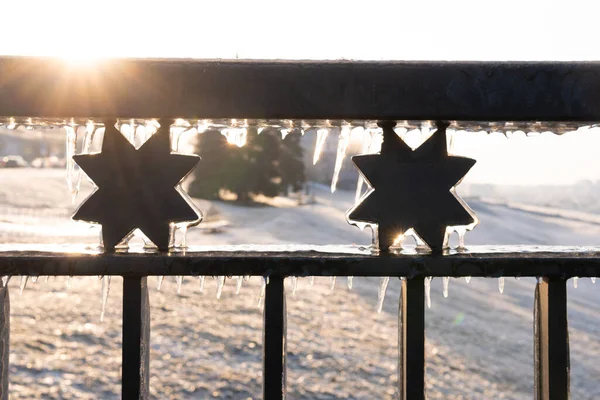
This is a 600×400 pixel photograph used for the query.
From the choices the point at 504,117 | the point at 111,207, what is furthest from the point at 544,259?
the point at 111,207

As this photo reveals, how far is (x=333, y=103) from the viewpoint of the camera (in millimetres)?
1074

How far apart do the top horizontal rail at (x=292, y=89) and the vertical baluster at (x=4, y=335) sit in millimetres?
427

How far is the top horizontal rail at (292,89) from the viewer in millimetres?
1065

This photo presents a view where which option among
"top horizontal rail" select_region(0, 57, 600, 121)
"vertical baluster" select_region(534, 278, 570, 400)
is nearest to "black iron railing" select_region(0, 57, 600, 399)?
"top horizontal rail" select_region(0, 57, 600, 121)

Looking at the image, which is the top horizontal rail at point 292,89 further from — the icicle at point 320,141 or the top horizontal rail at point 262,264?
the top horizontal rail at point 262,264

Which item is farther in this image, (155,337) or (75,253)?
(155,337)

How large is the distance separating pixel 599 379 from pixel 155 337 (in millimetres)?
→ 4867

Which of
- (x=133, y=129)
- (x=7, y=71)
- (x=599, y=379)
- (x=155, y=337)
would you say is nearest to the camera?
(x=7, y=71)

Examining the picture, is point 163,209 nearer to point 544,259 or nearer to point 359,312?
point 544,259

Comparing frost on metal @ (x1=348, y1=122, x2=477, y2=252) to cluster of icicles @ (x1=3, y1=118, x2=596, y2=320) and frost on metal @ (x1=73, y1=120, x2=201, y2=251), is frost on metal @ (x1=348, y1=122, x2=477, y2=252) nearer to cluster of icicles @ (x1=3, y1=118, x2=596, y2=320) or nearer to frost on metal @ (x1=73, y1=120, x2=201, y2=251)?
cluster of icicles @ (x1=3, y1=118, x2=596, y2=320)

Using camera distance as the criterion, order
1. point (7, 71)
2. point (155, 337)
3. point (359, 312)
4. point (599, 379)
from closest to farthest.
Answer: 1. point (7, 71)
2. point (155, 337)
3. point (599, 379)
4. point (359, 312)

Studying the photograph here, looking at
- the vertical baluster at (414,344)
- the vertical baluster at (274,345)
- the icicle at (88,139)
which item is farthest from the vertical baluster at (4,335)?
the vertical baluster at (414,344)

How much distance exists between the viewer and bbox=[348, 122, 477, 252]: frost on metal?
1.13m

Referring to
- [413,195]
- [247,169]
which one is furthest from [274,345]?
[247,169]
